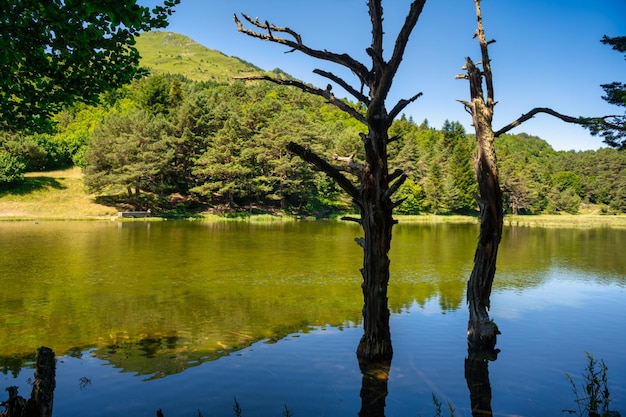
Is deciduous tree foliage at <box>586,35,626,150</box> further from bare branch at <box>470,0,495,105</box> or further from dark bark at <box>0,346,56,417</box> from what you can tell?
dark bark at <box>0,346,56,417</box>

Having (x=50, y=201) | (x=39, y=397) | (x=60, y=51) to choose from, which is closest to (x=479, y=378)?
(x=39, y=397)

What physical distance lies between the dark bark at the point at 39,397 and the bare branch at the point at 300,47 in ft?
21.2

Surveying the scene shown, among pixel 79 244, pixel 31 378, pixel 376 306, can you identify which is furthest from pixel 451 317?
pixel 79 244

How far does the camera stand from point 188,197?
68562mm

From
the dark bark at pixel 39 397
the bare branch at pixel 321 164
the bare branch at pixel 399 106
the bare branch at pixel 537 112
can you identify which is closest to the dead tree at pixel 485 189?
the bare branch at pixel 537 112

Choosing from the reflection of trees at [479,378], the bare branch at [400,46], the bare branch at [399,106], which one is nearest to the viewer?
the reflection of trees at [479,378]

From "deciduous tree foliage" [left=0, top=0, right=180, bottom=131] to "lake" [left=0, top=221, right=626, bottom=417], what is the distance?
5.18 metres

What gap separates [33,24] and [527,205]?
10160cm

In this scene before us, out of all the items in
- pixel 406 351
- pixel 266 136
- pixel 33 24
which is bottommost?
pixel 406 351

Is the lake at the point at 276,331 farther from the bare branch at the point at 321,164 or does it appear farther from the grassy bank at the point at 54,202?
the grassy bank at the point at 54,202

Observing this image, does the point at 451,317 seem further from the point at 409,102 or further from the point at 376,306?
the point at 409,102

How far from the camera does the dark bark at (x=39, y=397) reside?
14.4 feet

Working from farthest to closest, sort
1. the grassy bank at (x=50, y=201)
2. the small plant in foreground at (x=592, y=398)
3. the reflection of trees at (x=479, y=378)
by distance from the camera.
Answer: the grassy bank at (x=50, y=201) → the reflection of trees at (x=479, y=378) → the small plant in foreground at (x=592, y=398)

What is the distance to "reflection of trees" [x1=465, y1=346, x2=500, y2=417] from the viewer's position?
295 inches
